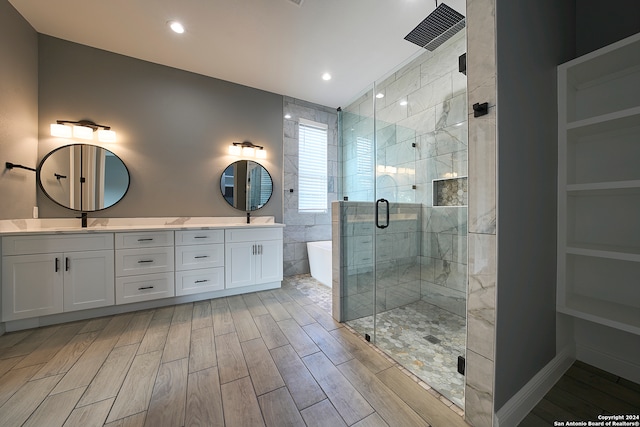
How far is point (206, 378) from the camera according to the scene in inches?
54.8

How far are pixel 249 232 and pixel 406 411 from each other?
234 cm

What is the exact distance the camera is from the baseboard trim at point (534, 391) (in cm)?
104

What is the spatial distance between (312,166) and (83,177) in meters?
2.93

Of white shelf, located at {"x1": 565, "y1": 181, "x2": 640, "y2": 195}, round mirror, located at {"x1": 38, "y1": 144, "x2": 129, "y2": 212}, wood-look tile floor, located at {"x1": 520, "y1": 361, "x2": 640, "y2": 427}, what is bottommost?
wood-look tile floor, located at {"x1": 520, "y1": 361, "x2": 640, "y2": 427}

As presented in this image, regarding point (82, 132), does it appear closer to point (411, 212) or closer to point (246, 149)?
point (246, 149)

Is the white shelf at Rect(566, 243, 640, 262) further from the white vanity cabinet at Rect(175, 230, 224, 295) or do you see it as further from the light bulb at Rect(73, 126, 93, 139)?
the light bulb at Rect(73, 126, 93, 139)

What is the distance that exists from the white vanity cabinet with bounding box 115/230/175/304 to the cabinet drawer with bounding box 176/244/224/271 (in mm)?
85

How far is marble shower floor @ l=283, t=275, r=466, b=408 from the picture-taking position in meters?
1.39

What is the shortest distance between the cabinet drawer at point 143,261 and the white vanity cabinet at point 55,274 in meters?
0.08

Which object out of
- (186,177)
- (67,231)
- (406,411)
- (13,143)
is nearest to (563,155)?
(406,411)

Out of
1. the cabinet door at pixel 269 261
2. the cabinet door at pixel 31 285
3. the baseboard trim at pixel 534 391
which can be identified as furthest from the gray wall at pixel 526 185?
the cabinet door at pixel 31 285

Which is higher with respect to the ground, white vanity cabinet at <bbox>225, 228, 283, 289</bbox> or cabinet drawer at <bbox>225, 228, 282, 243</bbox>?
cabinet drawer at <bbox>225, 228, 282, 243</bbox>

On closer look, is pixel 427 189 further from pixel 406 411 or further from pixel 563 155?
pixel 406 411

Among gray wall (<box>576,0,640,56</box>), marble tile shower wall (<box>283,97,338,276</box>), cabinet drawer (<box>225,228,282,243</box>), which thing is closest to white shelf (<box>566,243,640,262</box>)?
Answer: gray wall (<box>576,0,640,56</box>)
